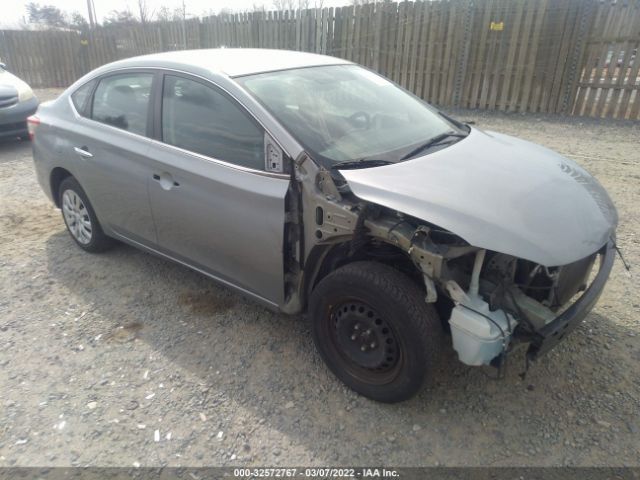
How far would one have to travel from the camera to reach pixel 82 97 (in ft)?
13.0

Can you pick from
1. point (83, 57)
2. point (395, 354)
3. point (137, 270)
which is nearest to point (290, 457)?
point (395, 354)

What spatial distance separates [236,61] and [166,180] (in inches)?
38.0

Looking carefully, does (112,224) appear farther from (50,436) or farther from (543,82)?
(543,82)

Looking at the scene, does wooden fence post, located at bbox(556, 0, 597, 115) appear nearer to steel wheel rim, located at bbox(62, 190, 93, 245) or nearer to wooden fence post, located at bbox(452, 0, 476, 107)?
wooden fence post, located at bbox(452, 0, 476, 107)

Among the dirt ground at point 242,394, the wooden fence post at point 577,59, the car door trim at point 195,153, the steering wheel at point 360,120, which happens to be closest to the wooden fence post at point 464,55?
the wooden fence post at point 577,59

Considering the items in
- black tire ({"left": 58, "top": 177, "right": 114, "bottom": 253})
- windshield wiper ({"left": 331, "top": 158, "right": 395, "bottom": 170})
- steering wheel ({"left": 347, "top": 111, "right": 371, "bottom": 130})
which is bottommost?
black tire ({"left": 58, "top": 177, "right": 114, "bottom": 253})

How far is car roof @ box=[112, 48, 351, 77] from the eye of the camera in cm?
304

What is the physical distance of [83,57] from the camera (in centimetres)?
1605

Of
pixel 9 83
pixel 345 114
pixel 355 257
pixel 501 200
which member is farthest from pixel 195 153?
pixel 9 83

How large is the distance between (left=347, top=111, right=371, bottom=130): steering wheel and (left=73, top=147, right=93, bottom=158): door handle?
218 centimetres

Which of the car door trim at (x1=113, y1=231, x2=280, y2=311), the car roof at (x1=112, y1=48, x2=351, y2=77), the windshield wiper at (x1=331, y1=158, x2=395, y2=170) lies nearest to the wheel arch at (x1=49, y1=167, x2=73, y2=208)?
the car door trim at (x1=113, y1=231, x2=280, y2=311)

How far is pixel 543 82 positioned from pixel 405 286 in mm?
8587

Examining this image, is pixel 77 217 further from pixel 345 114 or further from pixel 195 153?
pixel 345 114

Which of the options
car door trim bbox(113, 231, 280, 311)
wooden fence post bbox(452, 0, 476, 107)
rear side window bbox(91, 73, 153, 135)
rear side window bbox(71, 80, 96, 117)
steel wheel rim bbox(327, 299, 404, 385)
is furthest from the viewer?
wooden fence post bbox(452, 0, 476, 107)
